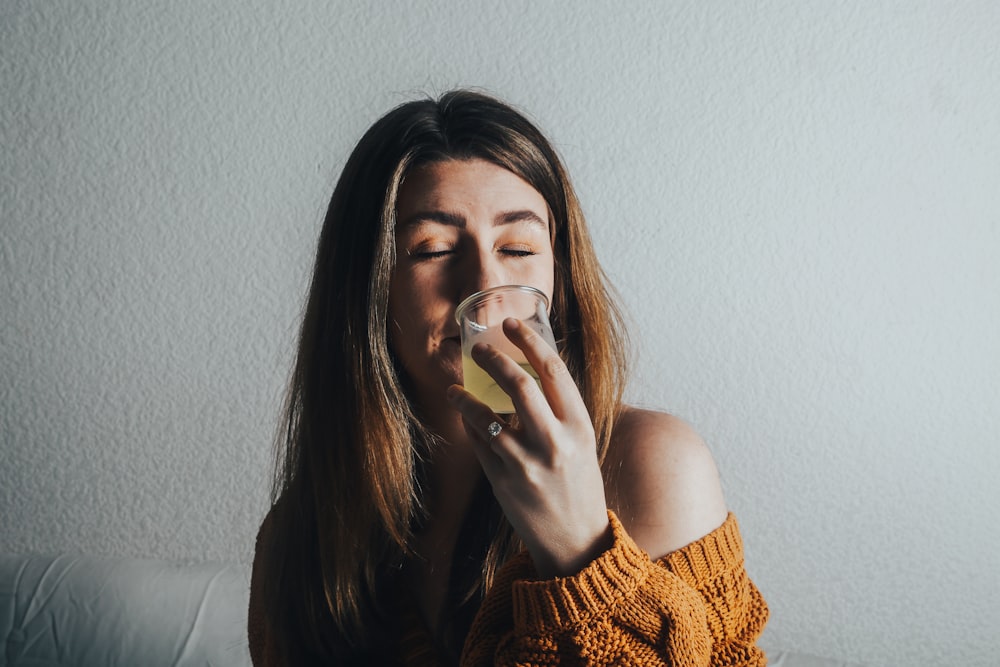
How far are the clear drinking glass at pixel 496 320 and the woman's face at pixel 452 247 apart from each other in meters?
0.15

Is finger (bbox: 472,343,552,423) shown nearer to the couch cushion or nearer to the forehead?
the forehead

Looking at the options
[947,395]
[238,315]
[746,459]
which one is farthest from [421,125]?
[947,395]

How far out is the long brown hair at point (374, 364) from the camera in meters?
0.93

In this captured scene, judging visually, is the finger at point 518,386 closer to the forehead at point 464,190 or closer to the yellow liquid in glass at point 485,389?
the yellow liquid in glass at point 485,389

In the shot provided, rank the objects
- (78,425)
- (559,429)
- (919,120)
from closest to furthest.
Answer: (559,429) < (919,120) < (78,425)

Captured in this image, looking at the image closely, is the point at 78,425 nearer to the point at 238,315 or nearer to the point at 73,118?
the point at 238,315

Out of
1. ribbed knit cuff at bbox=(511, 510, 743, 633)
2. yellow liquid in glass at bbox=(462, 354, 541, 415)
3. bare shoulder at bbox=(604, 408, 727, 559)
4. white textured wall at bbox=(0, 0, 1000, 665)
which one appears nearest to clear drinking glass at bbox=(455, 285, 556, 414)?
yellow liquid in glass at bbox=(462, 354, 541, 415)

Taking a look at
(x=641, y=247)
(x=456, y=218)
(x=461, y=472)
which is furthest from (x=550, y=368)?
(x=641, y=247)

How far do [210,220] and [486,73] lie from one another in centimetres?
54

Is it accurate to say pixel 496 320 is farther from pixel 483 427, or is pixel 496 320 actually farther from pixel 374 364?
pixel 374 364

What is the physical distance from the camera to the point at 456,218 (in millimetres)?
Result: 876

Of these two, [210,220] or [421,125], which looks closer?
[421,125]

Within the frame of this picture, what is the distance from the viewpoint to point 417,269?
88 centimetres

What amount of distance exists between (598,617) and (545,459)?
0.14 metres
